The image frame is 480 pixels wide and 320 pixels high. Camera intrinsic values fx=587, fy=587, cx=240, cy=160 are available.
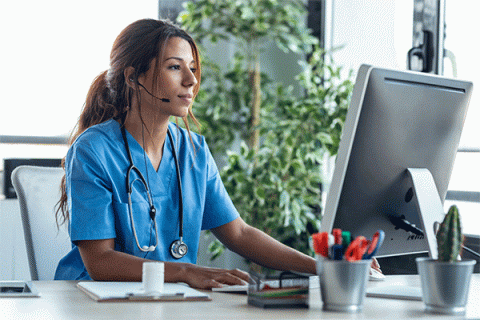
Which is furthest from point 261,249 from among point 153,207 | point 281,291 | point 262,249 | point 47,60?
point 47,60

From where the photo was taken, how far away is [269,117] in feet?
9.80

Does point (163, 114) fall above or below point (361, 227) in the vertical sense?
above

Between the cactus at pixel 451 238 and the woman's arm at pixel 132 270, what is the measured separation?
39 centimetres

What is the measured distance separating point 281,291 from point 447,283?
26 centimetres

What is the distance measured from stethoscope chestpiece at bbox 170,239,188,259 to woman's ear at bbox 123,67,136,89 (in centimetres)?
44

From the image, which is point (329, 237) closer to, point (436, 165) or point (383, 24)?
point (436, 165)

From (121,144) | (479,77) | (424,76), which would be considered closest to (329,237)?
(424,76)

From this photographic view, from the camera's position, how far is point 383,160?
1109 mm

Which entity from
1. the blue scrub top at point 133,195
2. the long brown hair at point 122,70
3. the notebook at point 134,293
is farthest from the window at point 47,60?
the notebook at point 134,293

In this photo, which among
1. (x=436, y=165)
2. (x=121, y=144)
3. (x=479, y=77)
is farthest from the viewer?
(x=479, y=77)

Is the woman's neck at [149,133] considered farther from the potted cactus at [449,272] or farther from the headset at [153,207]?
the potted cactus at [449,272]

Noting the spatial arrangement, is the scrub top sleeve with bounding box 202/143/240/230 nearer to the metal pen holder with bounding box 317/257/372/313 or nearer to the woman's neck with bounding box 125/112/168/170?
the woman's neck with bounding box 125/112/168/170

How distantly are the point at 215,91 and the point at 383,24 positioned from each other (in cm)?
94

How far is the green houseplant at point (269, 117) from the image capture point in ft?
9.27
